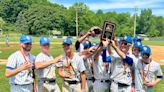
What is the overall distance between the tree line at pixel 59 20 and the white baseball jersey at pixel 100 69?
80801 mm

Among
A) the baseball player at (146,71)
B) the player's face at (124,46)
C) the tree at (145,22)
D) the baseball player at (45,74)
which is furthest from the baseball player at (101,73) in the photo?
the tree at (145,22)

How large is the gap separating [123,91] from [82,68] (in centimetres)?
108

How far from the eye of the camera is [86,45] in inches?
315

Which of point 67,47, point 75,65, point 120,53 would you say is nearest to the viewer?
point 120,53

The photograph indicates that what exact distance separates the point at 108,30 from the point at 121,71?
1.32 meters

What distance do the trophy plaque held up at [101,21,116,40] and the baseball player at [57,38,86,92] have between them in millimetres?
946

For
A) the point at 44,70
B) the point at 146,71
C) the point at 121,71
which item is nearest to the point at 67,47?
the point at 44,70

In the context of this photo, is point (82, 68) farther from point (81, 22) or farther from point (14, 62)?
point (81, 22)

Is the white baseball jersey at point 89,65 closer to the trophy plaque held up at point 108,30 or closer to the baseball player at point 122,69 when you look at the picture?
the baseball player at point 122,69

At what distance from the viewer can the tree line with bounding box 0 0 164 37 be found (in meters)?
102

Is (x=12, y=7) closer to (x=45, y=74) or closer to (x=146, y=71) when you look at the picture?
(x=45, y=74)

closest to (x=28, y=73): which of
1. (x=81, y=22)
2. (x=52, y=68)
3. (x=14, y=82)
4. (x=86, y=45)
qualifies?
(x=14, y=82)

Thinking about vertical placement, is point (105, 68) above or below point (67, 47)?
below

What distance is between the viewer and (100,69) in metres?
7.73
